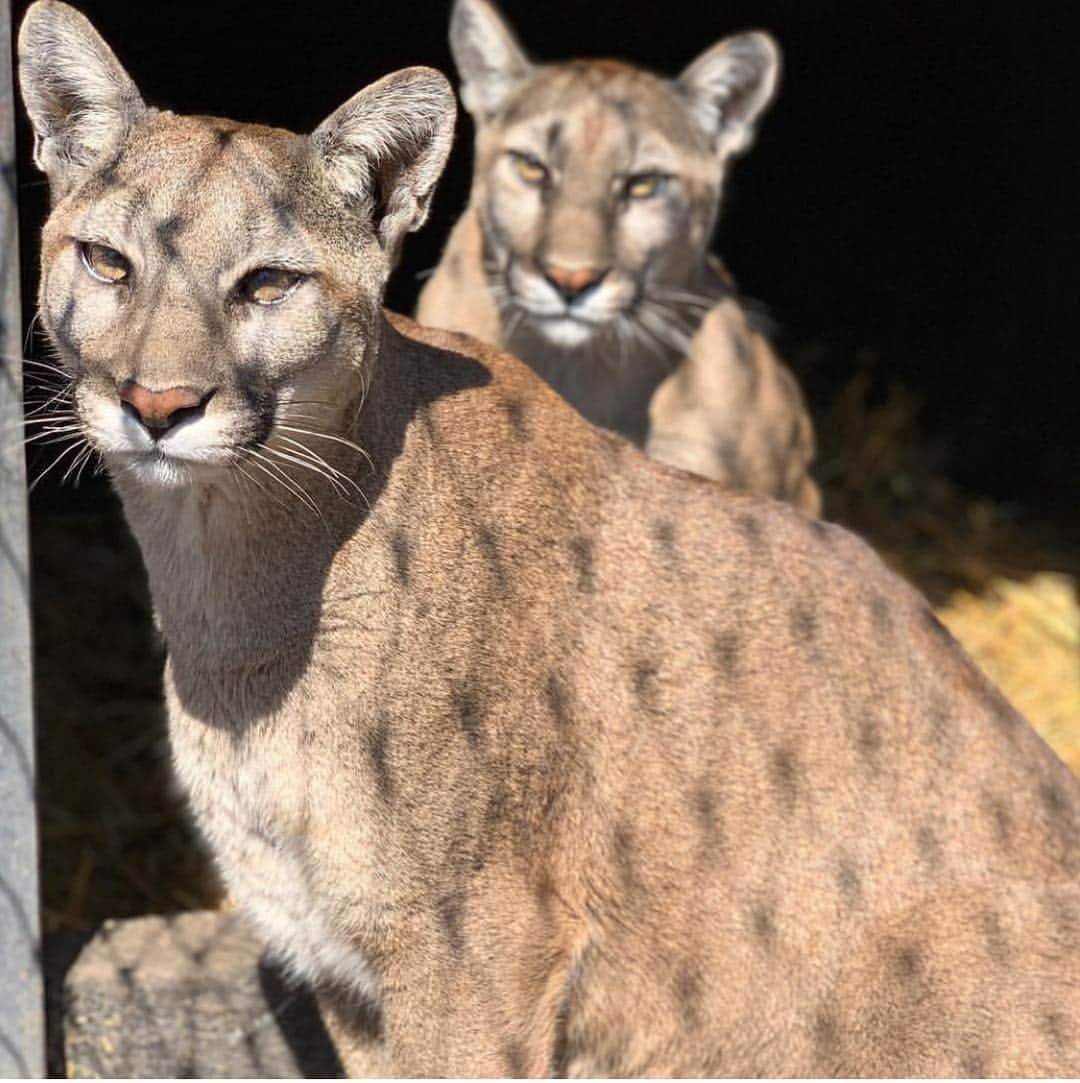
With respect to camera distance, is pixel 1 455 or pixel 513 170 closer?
pixel 1 455

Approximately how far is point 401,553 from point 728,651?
0.71 metres

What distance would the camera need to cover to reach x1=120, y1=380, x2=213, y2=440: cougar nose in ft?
9.34

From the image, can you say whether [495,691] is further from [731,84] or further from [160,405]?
[731,84]

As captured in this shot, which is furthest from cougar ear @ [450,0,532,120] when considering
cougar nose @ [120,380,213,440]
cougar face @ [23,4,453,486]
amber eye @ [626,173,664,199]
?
cougar nose @ [120,380,213,440]

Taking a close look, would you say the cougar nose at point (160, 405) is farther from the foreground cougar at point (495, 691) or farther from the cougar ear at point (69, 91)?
the cougar ear at point (69, 91)

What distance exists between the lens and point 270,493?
3232 millimetres

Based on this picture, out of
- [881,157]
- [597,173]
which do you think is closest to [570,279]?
[597,173]

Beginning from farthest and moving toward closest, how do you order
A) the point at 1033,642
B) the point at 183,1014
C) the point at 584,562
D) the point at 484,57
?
the point at 1033,642 < the point at 484,57 < the point at 183,1014 < the point at 584,562

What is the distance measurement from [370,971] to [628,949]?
0.50m

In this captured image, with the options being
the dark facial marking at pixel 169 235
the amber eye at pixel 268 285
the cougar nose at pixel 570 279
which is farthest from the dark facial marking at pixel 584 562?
the cougar nose at pixel 570 279

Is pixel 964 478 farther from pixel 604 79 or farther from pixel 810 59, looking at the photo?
pixel 604 79

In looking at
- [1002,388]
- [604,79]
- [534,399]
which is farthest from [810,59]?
[534,399]

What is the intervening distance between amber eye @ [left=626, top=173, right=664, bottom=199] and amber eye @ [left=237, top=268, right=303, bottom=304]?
8.84ft

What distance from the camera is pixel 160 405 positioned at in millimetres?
2850
